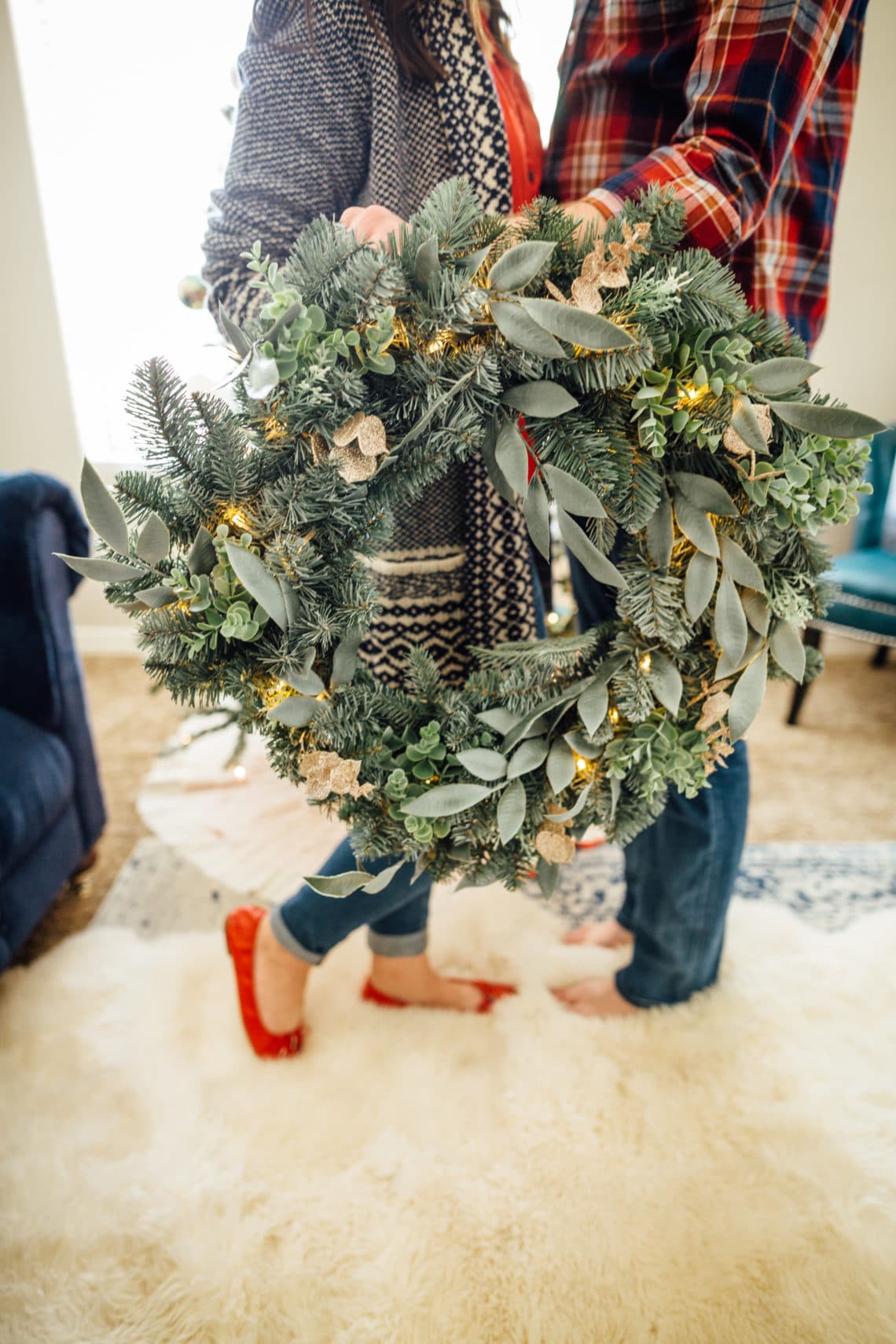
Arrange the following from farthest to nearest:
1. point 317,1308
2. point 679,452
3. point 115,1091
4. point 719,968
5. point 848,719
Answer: point 848,719 → point 719,968 → point 115,1091 → point 317,1308 → point 679,452

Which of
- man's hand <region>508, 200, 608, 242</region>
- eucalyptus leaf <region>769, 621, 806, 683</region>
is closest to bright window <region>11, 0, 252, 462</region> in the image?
man's hand <region>508, 200, 608, 242</region>

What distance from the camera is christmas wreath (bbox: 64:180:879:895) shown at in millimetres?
543

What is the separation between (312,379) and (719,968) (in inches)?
41.6

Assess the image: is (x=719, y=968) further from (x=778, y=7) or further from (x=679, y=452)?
(x=778, y=7)

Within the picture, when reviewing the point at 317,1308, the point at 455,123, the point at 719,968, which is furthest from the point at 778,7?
the point at 317,1308

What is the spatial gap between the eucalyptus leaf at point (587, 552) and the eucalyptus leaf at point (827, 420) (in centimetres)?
18

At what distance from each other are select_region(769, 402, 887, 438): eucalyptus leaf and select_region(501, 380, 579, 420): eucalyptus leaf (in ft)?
0.54

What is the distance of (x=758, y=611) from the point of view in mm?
674

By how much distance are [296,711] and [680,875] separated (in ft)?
1.86

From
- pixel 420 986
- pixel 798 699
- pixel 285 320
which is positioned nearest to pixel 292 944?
pixel 420 986

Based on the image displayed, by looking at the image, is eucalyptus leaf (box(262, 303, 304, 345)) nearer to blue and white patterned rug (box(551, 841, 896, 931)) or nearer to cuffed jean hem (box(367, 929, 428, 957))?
cuffed jean hem (box(367, 929, 428, 957))

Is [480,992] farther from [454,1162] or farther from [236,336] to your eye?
[236,336]

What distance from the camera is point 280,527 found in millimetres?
590

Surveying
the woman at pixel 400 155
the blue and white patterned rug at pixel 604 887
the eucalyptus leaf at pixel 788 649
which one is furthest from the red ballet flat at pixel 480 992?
the eucalyptus leaf at pixel 788 649
